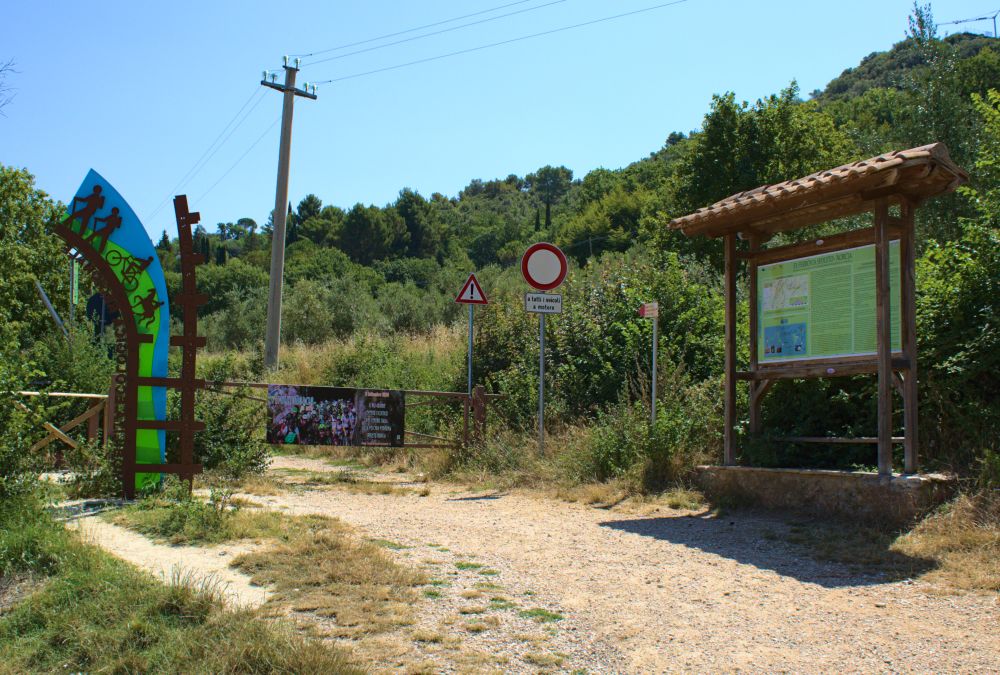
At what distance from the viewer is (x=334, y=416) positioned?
1209 centimetres

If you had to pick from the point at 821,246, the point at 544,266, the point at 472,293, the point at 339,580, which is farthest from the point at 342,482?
the point at 821,246

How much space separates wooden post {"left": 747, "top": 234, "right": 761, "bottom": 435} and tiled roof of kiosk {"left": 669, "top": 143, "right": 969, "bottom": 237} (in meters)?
0.22

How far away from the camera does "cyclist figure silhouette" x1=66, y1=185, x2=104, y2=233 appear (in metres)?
8.75

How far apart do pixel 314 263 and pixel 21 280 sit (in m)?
40.5

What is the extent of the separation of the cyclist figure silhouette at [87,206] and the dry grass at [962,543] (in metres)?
8.29

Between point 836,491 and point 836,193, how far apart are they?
260 centimetres

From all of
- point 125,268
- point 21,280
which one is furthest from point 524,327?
point 21,280

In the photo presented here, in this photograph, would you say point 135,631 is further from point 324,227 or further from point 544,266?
point 324,227

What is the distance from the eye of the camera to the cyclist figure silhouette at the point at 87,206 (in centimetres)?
875

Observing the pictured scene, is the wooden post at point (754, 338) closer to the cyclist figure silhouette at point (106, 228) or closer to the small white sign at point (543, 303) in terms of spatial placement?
the small white sign at point (543, 303)

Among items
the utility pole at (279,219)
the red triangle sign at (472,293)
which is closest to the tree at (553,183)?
the utility pole at (279,219)

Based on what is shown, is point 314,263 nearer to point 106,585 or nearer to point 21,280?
point 21,280

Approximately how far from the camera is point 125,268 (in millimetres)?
8938

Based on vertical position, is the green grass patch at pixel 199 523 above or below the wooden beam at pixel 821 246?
below
